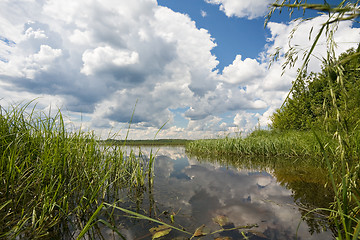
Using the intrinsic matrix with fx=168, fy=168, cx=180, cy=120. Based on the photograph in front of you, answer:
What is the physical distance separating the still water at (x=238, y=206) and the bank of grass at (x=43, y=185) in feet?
1.81

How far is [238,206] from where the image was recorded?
8.06 ft

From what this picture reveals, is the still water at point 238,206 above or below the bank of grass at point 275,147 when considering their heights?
below

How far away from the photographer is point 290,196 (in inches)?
111

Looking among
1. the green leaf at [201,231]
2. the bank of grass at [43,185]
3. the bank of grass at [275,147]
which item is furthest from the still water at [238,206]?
the bank of grass at [275,147]

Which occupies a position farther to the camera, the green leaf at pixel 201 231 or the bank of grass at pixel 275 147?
the bank of grass at pixel 275 147

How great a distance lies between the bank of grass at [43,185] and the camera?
1.64 m

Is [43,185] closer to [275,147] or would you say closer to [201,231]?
[201,231]

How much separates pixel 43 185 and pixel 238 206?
99.1 inches

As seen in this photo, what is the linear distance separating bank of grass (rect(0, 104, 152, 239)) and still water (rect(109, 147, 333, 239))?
0.55 meters

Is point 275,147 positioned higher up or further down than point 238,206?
higher up

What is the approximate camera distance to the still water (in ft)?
5.93

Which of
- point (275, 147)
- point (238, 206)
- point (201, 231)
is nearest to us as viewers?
point (201, 231)

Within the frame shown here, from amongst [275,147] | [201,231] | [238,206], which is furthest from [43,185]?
[275,147]

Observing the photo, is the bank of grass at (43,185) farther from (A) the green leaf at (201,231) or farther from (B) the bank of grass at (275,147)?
(B) the bank of grass at (275,147)
